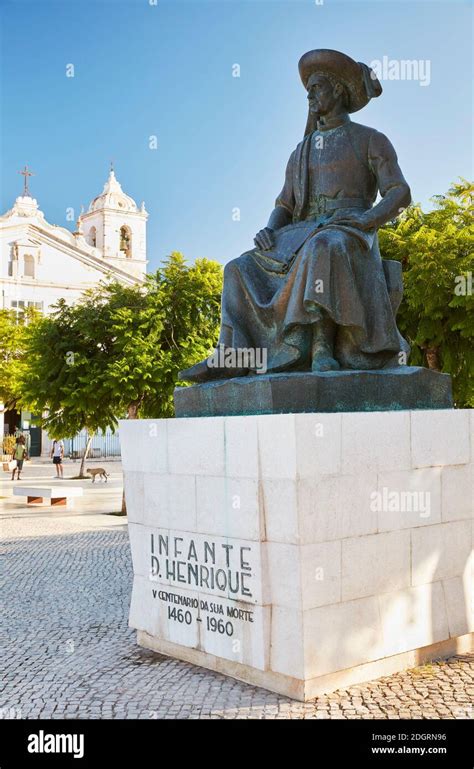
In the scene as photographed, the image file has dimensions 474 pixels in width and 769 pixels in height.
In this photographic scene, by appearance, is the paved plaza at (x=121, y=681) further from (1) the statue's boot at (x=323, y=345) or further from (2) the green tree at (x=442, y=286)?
(2) the green tree at (x=442, y=286)

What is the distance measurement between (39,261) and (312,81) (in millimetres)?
45032

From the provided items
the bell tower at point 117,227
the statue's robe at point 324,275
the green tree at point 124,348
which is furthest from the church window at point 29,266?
the statue's robe at point 324,275

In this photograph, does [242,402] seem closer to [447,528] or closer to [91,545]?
[447,528]

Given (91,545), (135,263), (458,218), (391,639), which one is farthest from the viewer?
(135,263)

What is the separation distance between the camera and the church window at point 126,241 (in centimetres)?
5725

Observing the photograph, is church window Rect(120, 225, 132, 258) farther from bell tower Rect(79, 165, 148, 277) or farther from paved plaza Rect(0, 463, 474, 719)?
paved plaza Rect(0, 463, 474, 719)

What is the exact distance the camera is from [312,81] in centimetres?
532

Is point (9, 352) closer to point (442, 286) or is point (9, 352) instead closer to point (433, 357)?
point (433, 357)

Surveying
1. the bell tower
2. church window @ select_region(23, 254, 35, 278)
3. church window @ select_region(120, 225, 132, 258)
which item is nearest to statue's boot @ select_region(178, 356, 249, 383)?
church window @ select_region(23, 254, 35, 278)

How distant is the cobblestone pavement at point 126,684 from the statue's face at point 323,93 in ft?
12.3

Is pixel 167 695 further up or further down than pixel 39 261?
further down

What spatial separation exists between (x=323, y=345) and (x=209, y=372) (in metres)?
0.83

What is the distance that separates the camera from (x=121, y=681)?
4434 mm

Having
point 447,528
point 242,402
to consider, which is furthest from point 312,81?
point 447,528
